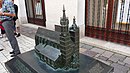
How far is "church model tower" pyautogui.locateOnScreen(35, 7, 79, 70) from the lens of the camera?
1645 mm

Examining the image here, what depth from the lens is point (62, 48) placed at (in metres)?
1.69

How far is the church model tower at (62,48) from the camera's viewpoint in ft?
5.40

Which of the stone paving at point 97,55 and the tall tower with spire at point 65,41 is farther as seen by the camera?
the stone paving at point 97,55

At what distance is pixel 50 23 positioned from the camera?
196 inches

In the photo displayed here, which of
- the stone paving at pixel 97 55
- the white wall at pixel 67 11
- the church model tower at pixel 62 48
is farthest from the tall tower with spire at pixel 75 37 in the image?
the white wall at pixel 67 11

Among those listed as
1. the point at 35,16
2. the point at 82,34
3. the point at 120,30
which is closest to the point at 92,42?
the point at 82,34

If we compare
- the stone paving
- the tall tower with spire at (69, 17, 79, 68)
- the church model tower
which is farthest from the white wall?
the tall tower with spire at (69, 17, 79, 68)

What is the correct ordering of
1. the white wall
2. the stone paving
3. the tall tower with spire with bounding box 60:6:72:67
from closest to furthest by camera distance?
the tall tower with spire with bounding box 60:6:72:67 → the stone paving → the white wall

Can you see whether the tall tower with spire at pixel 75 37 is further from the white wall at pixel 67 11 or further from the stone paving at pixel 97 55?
the white wall at pixel 67 11

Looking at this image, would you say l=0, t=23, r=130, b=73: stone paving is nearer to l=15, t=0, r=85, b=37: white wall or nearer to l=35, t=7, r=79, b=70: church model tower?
l=15, t=0, r=85, b=37: white wall

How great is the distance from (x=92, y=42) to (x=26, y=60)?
2094 millimetres

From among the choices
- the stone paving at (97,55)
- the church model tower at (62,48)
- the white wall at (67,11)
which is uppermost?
the white wall at (67,11)

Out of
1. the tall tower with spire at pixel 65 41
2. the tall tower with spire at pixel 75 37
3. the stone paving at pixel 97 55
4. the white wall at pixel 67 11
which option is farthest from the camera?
the white wall at pixel 67 11

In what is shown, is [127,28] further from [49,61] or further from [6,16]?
[6,16]
